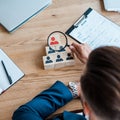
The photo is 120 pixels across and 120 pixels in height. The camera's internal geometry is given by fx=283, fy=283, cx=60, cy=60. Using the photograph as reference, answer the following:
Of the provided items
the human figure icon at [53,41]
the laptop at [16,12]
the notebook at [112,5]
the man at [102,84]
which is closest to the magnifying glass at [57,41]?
the human figure icon at [53,41]

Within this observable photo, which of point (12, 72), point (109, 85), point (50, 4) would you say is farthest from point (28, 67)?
point (109, 85)

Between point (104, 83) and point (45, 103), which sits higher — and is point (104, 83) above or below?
above

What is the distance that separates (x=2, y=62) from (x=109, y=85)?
1.77 ft

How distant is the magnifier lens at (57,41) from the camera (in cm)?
111

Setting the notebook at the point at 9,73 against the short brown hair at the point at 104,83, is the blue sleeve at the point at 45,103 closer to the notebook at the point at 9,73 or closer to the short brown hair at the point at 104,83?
the notebook at the point at 9,73

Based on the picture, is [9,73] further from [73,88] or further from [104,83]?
[104,83]

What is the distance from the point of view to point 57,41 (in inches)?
44.2

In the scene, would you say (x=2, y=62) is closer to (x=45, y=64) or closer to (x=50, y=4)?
(x=45, y=64)

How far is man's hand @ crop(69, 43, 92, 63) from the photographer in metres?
1.09

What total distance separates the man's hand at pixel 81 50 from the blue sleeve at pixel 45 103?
13 centimetres

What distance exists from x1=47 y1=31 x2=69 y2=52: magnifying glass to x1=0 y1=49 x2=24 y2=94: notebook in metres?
0.16

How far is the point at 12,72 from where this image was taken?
1.08 m

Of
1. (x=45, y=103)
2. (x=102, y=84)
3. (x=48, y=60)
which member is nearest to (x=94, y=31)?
(x=48, y=60)

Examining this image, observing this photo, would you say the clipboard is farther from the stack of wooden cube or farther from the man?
the man
